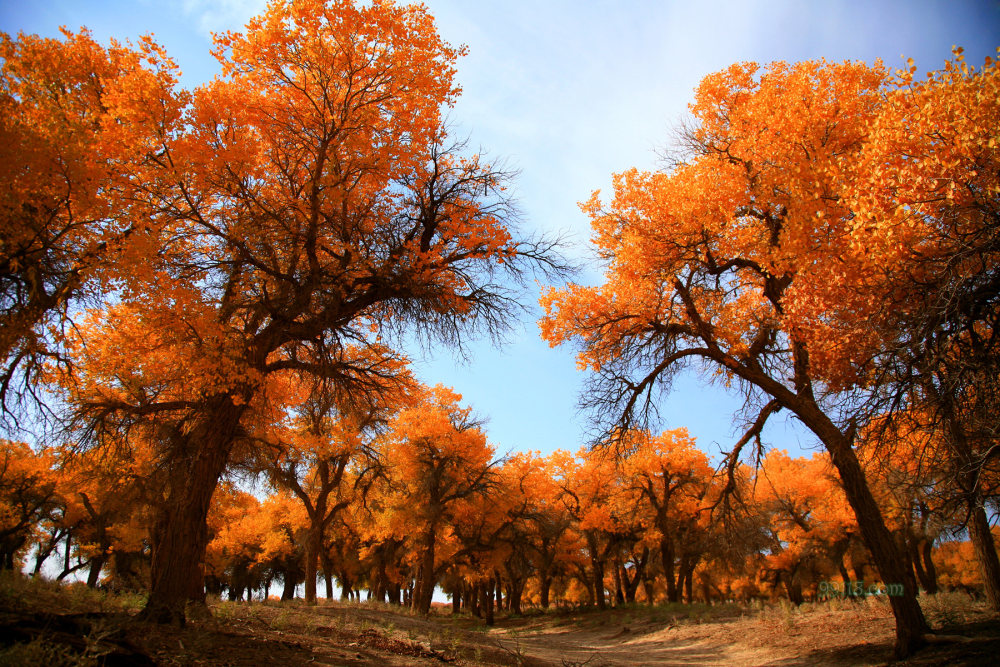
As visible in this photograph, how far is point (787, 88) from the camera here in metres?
9.53

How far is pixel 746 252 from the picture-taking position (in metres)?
8.98

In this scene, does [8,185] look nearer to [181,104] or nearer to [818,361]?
[181,104]

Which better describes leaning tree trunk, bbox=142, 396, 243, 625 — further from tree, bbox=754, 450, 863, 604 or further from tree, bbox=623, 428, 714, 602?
tree, bbox=754, 450, 863, 604

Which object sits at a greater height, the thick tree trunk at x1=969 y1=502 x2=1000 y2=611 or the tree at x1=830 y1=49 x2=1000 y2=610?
the tree at x1=830 y1=49 x2=1000 y2=610

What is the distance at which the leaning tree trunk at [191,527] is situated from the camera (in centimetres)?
647

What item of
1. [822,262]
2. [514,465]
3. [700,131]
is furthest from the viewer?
[514,465]

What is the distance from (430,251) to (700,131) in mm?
7203

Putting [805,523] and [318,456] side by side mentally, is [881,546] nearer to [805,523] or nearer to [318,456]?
[318,456]

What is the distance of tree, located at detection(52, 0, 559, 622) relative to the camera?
6.92m

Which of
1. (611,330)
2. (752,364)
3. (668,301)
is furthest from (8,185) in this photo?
(752,364)

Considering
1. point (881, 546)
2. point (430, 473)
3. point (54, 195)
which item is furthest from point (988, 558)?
point (430, 473)

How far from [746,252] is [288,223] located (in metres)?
7.80

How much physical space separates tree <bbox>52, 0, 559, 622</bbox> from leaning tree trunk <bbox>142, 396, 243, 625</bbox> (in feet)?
0.08

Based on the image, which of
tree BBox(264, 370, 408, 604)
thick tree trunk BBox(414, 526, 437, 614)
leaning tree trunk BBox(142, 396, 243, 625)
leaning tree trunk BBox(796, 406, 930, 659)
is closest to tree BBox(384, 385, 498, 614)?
thick tree trunk BBox(414, 526, 437, 614)
